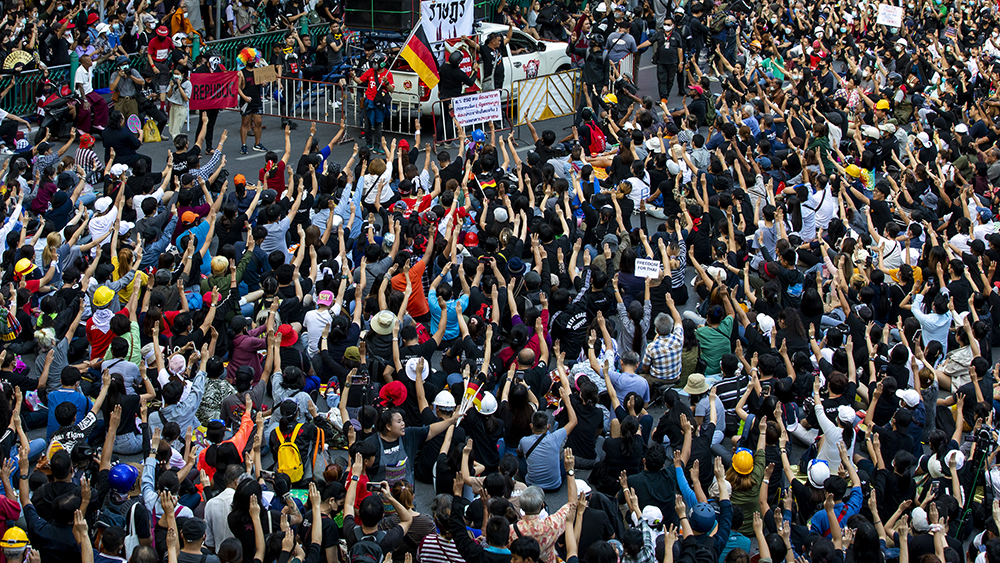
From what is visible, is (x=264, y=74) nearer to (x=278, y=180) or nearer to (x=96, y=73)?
(x=278, y=180)

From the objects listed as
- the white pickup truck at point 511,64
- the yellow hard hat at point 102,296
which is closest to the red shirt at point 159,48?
the white pickup truck at point 511,64

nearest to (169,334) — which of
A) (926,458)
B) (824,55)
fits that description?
(926,458)

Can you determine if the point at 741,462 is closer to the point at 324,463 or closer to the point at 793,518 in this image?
the point at 793,518

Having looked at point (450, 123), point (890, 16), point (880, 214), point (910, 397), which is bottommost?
point (890, 16)

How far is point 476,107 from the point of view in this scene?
55.5 feet

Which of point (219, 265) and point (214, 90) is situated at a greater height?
point (219, 265)

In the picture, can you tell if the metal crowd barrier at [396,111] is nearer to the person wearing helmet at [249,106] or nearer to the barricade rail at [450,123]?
the barricade rail at [450,123]

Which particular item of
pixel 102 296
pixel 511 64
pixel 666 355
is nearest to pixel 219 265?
pixel 102 296

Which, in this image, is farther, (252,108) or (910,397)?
(252,108)

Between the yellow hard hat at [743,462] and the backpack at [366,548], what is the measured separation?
9.08ft

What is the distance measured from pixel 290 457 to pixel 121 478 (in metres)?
1.34

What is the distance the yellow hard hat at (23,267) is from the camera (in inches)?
461

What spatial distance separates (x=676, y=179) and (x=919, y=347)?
502cm

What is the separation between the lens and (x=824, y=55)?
81.1 feet
